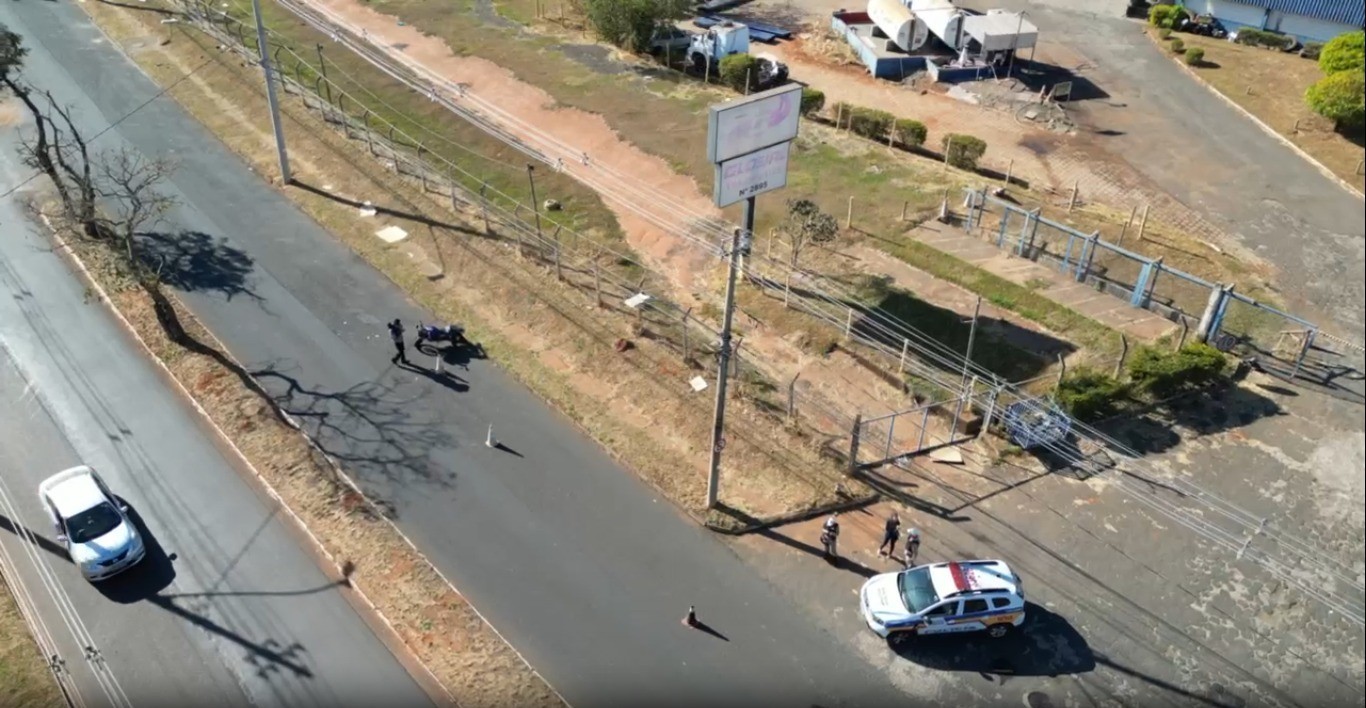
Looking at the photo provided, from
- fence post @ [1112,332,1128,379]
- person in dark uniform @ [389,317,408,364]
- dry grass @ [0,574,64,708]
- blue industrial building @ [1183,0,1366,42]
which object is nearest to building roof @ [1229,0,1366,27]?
blue industrial building @ [1183,0,1366,42]

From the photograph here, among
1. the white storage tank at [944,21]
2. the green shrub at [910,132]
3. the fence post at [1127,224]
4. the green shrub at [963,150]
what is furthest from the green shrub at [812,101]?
the fence post at [1127,224]

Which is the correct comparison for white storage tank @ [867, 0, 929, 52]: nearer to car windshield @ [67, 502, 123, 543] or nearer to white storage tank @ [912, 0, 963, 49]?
white storage tank @ [912, 0, 963, 49]

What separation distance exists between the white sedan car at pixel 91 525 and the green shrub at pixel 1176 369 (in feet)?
97.7

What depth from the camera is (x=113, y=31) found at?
2376 inches

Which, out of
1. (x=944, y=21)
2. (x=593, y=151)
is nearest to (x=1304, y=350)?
(x=944, y=21)

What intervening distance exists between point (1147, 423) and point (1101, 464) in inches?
101

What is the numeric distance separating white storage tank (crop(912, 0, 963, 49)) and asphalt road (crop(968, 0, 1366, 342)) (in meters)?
7.66

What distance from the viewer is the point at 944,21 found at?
54.0 metres

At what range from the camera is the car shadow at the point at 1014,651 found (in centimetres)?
2314

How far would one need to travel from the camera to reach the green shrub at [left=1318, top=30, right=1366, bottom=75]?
155 feet

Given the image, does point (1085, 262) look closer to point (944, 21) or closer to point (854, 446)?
point (854, 446)

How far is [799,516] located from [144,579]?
1795cm

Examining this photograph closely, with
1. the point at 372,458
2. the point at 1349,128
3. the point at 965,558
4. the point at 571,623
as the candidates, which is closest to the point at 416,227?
the point at 372,458

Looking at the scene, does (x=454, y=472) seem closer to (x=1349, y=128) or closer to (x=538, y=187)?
(x=538, y=187)
